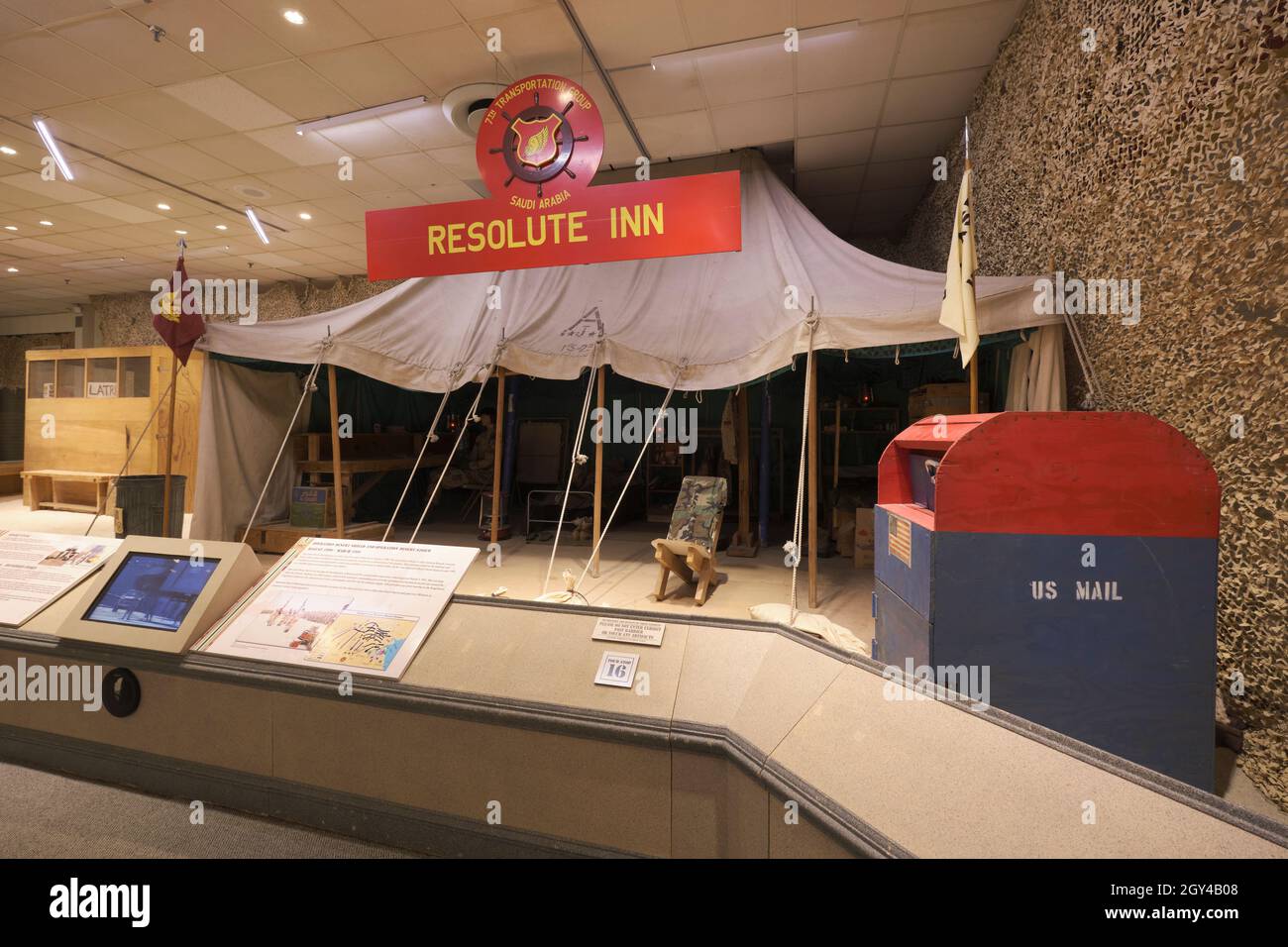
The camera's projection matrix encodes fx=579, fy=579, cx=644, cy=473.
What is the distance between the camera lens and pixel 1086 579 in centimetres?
193

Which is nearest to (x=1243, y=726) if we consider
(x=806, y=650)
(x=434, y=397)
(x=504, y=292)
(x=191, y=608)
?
(x=806, y=650)

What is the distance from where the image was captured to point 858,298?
13.0 ft

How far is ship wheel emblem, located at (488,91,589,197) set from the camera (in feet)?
9.28

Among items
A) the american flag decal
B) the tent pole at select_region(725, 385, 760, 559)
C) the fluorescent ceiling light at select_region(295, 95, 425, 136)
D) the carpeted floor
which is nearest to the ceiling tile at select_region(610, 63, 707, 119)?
the fluorescent ceiling light at select_region(295, 95, 425, 136)

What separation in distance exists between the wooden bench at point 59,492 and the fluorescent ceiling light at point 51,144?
4812 mm

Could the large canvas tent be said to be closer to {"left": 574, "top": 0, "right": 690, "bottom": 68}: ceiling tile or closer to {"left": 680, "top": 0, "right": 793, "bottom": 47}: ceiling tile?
{"left": 680, "top": 0, "right": 793, "bottom": 47}: ceiling tile

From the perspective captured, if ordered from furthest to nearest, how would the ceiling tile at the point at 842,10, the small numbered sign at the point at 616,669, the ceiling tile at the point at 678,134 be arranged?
the ceiling tile at the point at 678,134 → the ceiling tile at the point at 842,10 → the small numbered sign at the point at 616,669

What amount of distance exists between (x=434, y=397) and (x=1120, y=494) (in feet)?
25.6

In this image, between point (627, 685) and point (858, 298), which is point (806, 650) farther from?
point (858, 298)

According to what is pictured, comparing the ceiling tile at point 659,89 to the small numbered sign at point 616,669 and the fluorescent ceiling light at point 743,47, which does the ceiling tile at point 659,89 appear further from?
the small numbered sign at point 616,669

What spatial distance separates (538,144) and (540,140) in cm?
2

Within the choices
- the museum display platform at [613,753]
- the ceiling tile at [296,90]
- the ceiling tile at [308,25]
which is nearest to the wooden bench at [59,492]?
the ceiling tile at [296,90]

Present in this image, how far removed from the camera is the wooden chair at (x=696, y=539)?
4195 millimetres

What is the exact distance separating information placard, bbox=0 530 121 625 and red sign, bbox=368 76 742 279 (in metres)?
2.15
